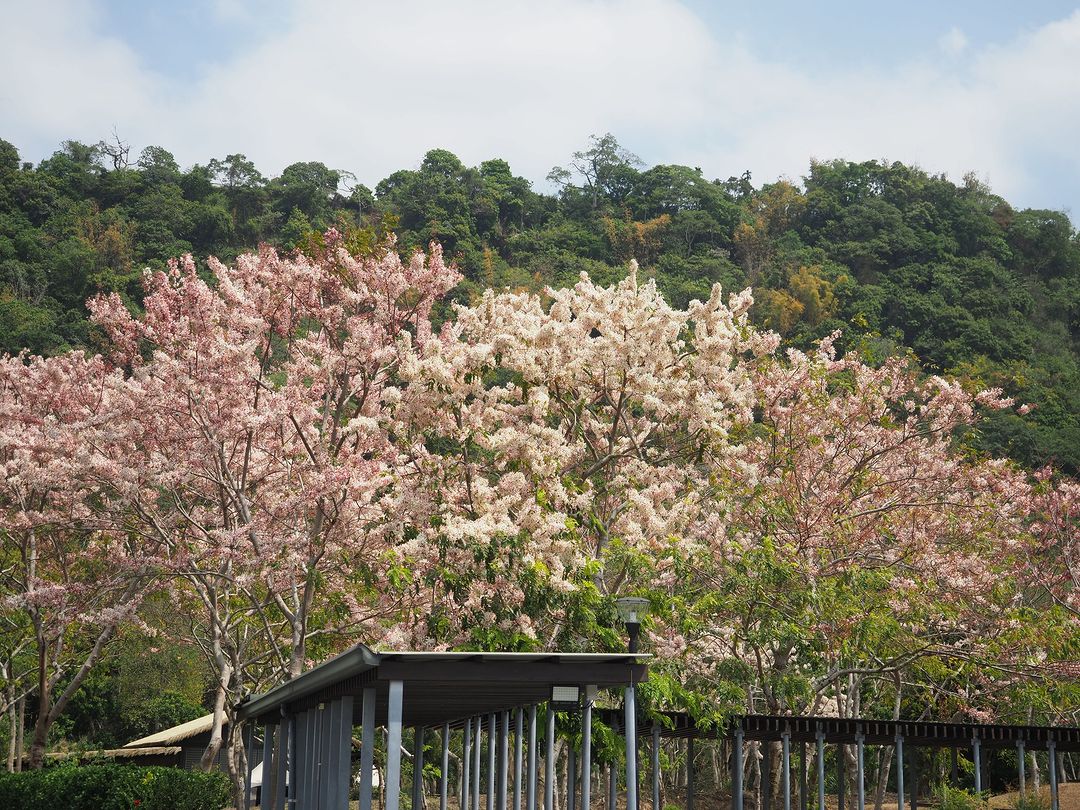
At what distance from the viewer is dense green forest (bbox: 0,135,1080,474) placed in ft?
158

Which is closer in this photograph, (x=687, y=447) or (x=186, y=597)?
(x=687, y=447)

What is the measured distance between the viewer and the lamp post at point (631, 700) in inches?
321

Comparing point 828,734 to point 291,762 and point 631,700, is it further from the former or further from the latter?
point 631,700

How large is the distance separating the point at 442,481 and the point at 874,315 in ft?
140

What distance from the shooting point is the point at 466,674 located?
24.4 ft

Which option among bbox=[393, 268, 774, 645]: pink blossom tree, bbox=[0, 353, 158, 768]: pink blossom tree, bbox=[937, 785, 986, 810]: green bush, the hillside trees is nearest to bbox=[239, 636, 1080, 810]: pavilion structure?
bbox=[937, 785, 986, 810]: green bush

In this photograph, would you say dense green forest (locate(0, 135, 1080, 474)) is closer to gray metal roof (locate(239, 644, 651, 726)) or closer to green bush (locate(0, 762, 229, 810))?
green bush (locate(0, 762, 229, 810))

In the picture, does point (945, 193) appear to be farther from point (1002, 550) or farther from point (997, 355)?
point (1002, 550)

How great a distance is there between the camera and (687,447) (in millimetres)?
15109

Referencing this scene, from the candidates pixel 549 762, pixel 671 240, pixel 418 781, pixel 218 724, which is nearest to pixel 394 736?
pixel 549 762

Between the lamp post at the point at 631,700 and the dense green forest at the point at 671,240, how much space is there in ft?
101

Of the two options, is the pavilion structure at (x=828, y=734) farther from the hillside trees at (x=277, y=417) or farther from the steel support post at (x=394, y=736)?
the steel support post at (x=394, y=736)

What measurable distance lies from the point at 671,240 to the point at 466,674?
66.1 metres

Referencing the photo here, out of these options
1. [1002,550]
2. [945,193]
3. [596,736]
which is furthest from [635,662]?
[945,193]
